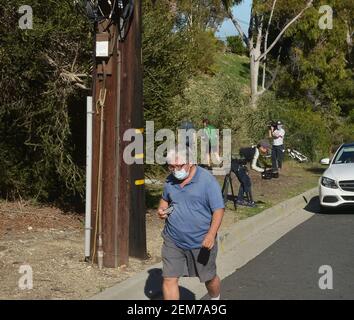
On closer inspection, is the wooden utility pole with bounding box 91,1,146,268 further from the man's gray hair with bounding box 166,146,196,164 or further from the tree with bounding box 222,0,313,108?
the tree with bounding box 222,0,313,108

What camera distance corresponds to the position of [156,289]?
7074 millimetres

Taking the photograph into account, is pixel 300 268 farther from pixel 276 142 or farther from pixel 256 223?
pixel 276 142

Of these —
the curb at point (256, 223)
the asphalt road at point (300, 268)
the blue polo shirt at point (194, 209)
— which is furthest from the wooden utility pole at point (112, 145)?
the curb at point (256, 223)

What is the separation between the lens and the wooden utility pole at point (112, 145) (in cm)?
763

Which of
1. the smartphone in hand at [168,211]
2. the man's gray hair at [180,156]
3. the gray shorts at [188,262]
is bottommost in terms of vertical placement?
the gray shorts at [188,262]

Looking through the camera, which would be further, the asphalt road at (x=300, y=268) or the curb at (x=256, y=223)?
the curb at (x=256, y=223)

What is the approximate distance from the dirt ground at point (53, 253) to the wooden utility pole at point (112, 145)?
36cm

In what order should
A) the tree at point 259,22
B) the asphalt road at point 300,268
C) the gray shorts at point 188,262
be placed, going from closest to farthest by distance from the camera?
1. the gray shorts at point 188,262
2. the asphalt road at point 300,268
3. the tree at point 259,22

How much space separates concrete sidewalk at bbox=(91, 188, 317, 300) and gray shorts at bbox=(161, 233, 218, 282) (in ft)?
3.13

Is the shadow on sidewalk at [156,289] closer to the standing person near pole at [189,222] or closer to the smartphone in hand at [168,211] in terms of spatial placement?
the standing person near pole at [189,222]

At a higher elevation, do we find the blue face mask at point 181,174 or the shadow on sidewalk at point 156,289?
the blue face mask at point 181,174
